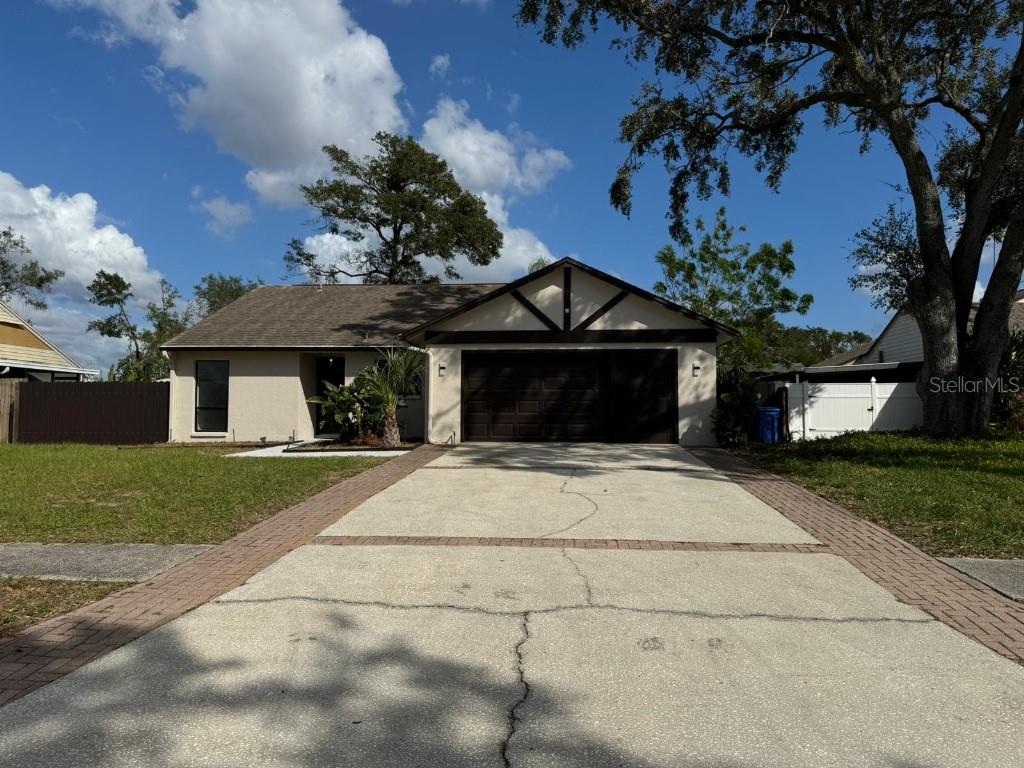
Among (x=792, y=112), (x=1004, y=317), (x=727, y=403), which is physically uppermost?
(x=792, y=112)

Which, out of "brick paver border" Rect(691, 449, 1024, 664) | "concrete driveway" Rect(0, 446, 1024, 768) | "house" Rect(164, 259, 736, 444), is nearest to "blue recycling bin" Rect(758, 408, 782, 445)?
"house" Rect(164, 259, 736, 444)

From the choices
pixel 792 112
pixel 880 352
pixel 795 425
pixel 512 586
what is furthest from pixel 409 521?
pixel 880 352

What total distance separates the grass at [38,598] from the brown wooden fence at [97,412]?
15008mm

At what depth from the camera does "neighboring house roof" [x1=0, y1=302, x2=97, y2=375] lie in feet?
82.3

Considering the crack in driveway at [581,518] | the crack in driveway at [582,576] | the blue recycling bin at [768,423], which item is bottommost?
the crack in driveway at [582,576]

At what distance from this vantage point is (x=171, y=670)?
354 centimetres

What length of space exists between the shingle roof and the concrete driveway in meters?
13.7

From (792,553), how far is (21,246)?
46.7m

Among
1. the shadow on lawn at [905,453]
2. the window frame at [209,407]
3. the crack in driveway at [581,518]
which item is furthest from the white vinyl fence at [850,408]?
the window frame at [209,407]

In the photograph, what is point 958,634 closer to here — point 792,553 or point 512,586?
point 792,553

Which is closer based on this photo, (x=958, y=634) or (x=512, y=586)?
(x=958, y=634)

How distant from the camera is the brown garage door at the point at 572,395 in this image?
16.1 m

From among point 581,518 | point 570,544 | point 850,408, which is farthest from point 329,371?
point 570,544

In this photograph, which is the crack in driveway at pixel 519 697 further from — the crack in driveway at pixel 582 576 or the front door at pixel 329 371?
the front door at pixel 329 371
